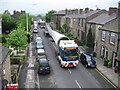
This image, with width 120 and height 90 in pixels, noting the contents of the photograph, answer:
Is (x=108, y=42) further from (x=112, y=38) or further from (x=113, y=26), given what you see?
(x=113, y=26)

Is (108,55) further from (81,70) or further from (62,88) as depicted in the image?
(62,88)

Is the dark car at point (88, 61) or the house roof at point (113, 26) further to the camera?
the dark car at point (88, 61)

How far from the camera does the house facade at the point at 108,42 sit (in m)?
21.7

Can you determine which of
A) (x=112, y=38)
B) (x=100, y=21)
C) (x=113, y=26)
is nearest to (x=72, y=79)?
(x=112, y=38)

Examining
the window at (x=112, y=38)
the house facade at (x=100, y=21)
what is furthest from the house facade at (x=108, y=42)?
the house facade at (x=100, y=21)

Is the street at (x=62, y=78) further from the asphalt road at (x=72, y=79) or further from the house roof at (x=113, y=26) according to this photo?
→ the house roof at (x=113, y=26)

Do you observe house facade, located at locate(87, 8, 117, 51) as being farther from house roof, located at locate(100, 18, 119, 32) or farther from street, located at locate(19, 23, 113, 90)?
street, located at locate(19, 23, 113, 90)

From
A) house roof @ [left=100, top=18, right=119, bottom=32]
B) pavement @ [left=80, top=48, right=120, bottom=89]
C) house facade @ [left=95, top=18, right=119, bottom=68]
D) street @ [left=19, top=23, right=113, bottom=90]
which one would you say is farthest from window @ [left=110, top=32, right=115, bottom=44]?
street @ [left=19, top=23, right=113, bottom=90]

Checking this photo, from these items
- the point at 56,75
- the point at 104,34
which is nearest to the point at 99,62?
the point at 104,34

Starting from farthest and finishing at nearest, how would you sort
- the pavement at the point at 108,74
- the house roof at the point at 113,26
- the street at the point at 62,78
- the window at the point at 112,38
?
the window at the point at 112,38
the house roof at the point at 113,26
the pavement at the point at 108,74
the street at the point at 62,78

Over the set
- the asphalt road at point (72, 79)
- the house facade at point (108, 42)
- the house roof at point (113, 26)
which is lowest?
the asphalt road at point (72, 79)

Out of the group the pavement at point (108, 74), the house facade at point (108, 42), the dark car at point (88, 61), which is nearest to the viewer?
the pavement at point (108, 74)

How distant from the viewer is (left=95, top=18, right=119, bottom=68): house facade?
71.3 ft

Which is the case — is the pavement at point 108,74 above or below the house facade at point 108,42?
below
